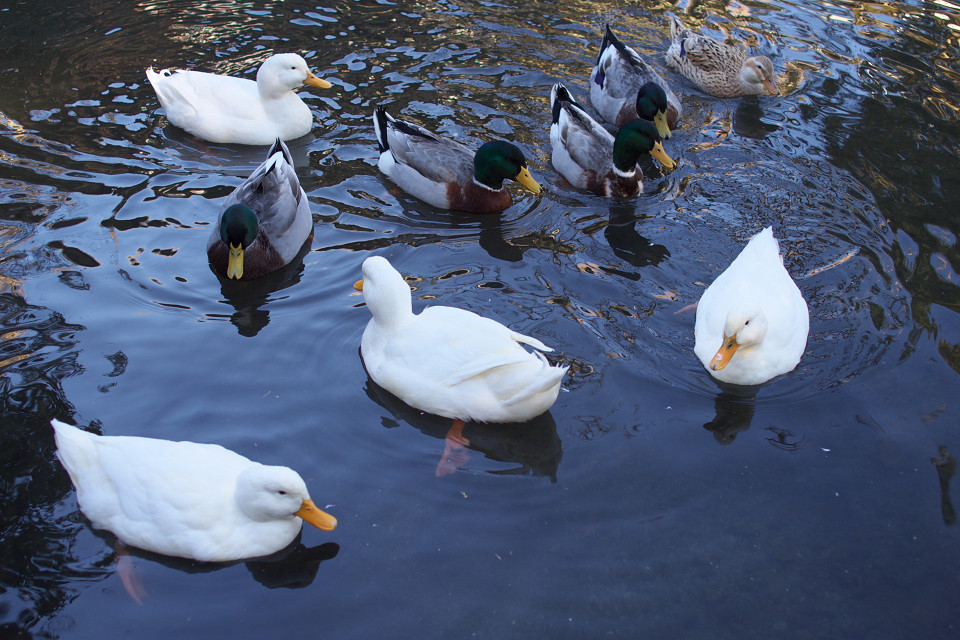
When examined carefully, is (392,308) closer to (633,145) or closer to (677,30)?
(633,145)

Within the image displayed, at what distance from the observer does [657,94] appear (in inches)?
316

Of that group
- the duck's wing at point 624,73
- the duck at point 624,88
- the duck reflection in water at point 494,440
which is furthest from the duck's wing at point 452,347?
the duck's wing at point 624,73

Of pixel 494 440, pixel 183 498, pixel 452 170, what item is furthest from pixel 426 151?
pixel 183 498

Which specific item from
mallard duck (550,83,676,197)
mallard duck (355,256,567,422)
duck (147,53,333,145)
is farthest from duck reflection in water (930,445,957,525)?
duck (147,53,333,145)

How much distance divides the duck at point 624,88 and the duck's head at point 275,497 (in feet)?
18.7

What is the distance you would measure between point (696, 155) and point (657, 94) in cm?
74

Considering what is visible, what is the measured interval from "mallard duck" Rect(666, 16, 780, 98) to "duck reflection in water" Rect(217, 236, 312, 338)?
538 centimetres

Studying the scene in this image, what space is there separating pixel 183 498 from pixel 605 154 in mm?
5186

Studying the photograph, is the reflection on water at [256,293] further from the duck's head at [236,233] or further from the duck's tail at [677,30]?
the duck's tail at [677,30]

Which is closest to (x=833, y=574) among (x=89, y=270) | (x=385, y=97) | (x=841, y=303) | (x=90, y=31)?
(x=841, y=303)

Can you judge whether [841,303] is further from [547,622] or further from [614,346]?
[547,622]

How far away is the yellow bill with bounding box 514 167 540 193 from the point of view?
732 cm

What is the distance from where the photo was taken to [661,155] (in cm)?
764

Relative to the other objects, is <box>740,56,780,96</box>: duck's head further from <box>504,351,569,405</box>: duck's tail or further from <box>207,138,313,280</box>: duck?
<box>504,351,569,405</box>: duck's tail
